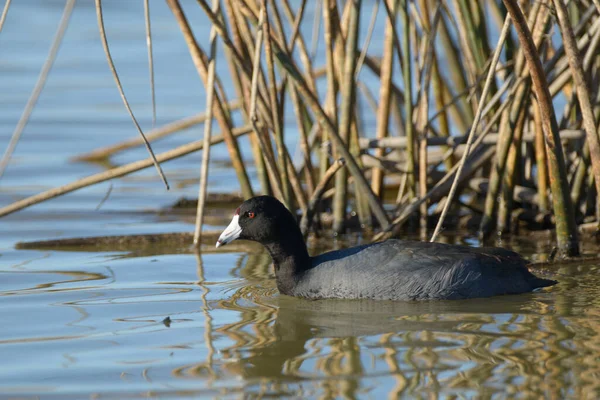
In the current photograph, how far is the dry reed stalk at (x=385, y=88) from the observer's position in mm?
5961

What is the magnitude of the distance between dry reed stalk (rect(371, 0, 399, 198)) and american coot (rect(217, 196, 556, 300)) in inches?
54.3

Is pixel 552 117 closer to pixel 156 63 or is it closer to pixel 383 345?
pixel 383 345

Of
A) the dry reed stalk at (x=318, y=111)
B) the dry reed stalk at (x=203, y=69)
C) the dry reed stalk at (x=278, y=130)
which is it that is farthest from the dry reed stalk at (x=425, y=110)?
the dry reed stalk at (x=203, y=69)

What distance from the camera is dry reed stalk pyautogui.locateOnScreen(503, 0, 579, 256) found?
4.72 meters

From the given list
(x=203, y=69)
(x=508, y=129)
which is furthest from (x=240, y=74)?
(x=508, y=129)

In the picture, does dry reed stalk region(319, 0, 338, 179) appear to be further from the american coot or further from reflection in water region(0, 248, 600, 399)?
reflection in water region(0, 248, 600, 399)

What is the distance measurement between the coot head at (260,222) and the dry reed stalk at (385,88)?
1.35 m

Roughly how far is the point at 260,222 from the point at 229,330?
2.88 feet

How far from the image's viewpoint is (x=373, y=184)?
6699 mm

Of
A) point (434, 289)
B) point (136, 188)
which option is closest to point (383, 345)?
point (434, 289)

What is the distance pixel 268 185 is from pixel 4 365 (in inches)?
105

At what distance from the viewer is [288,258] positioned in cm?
519

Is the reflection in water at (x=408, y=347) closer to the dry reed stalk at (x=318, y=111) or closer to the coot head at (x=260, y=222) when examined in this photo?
the coot head at (x=260, y=222)

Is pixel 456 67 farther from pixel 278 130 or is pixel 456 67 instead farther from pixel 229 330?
pixel 229 330
